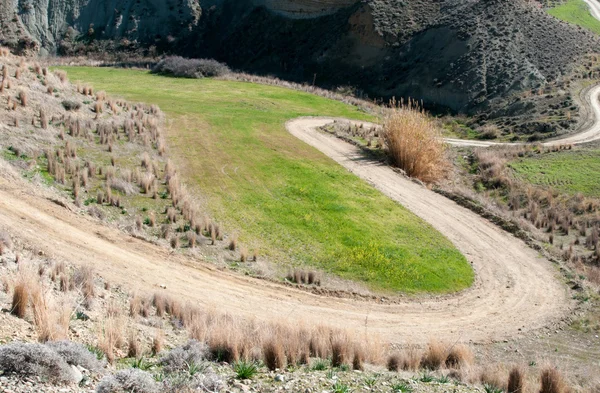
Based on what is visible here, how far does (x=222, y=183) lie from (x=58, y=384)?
18.3m

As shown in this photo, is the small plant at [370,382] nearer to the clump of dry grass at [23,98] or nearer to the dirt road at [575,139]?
the clump of dry grass at [23,98]

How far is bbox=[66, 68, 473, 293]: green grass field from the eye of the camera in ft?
67.5

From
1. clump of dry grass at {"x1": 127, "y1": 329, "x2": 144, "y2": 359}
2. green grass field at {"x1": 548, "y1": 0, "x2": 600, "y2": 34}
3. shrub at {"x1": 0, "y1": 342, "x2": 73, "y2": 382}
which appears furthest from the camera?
green grass field at {"x1": 548, "y1": 0, "x2": 600, "y2": 34}

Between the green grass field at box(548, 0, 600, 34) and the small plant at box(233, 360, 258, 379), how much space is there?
60134 millimetres

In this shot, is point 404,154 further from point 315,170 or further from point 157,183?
point 157,183

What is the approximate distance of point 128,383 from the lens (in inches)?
308

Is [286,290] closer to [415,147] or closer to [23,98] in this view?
[23,98]

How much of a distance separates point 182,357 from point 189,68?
148 feet

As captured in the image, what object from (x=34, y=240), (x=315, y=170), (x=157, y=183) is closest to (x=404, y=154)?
(x=315, y=170)

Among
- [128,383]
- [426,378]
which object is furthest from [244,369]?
[426,378]

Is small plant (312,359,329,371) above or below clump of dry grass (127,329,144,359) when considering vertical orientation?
below

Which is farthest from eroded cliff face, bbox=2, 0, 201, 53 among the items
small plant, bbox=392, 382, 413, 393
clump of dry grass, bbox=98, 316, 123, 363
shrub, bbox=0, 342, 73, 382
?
small plant, bbox=392, 382, 413, 393

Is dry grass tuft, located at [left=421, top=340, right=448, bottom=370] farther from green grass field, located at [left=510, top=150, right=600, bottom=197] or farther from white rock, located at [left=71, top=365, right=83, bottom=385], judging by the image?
green grass field, located at [left=510, top=150, right=600, bottom=197]

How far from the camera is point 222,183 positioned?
25.8m
